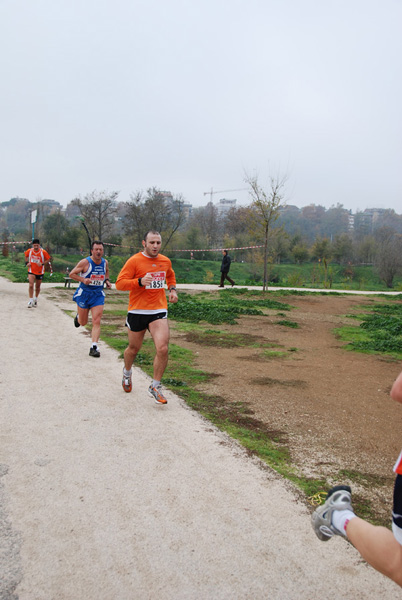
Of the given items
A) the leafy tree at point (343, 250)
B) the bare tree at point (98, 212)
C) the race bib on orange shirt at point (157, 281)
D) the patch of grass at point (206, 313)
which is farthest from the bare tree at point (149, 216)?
the race bib on orange shirt at point (157, 281)

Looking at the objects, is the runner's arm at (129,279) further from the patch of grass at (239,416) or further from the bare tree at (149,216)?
the bare tree at (149,216)

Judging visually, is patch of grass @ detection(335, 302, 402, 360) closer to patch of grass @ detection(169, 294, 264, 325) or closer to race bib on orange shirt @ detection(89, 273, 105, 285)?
patch of grass @ detection(169, 294, 264, 325)

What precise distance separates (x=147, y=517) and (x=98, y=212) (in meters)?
58.4

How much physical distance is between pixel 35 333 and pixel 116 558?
816 centimetres

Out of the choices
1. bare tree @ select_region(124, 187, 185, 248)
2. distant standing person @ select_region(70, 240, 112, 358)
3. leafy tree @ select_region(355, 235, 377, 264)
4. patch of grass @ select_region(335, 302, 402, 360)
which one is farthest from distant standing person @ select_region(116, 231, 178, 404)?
leafy tree @ select_region(355, 235, 377, 264)

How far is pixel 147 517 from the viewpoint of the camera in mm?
3270

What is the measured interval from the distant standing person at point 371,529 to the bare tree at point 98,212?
54701mm

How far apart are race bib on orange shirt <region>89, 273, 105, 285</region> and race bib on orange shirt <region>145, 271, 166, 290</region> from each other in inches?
112

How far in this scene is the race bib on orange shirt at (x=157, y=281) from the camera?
6.02 metres

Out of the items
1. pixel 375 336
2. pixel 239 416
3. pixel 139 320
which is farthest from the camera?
pixel 375 336

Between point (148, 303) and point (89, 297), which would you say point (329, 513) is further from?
point (89, 297)

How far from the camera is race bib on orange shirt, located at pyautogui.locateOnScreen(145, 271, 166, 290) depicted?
6.02 m

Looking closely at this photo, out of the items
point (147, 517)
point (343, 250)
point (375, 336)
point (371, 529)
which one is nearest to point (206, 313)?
point (375, 336)

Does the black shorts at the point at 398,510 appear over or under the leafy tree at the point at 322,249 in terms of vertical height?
under
